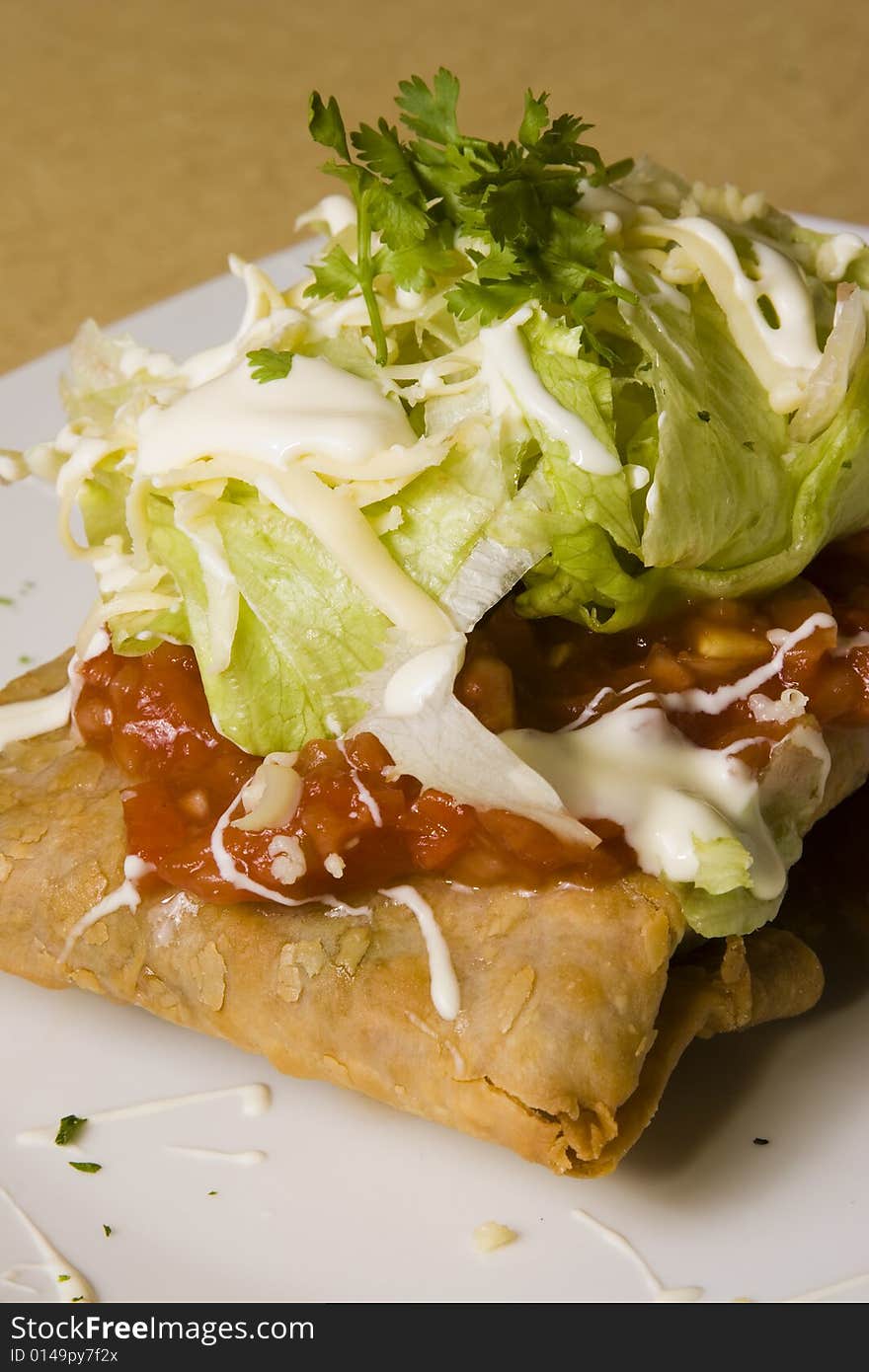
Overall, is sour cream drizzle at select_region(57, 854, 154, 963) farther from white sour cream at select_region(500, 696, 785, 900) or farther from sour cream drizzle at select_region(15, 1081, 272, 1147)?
white sour cream at select_region(500, 696, 785, 900)

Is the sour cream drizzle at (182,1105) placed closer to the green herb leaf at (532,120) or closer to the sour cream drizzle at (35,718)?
the sour cream drizzle at (35,718)

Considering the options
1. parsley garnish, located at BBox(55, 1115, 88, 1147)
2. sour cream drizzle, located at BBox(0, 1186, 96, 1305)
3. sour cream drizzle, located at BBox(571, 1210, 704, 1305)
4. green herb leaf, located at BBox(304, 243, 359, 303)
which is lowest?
sour cream drizzle, located at BBox(571, 1210, 704, 1305)

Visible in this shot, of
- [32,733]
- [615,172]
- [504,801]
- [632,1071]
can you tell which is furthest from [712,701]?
[32,733]

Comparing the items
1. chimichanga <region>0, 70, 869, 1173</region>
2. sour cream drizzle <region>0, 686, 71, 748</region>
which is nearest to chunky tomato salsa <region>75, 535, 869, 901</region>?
chimichanga <region>0, 70, 869, 1173</region>

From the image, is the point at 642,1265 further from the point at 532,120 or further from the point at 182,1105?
the point at 532,120

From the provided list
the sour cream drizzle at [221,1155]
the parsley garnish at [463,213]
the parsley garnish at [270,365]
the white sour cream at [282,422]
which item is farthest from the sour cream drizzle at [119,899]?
the parsley garnish at [463,213]

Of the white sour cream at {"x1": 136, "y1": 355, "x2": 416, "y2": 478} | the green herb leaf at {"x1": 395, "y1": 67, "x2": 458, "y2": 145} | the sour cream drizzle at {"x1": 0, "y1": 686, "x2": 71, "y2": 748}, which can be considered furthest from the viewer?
the sour cream drizzle at {"x1": 0, "y1": 686, "x2": 71, "y2": 748}
